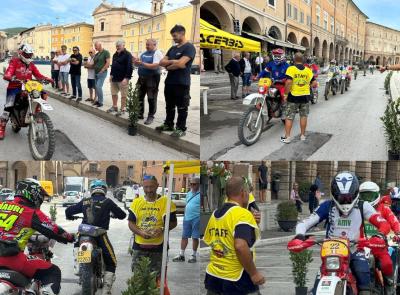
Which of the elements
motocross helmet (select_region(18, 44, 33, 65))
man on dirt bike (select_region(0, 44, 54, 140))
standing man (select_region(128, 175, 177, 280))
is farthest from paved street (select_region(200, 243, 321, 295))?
motocross helmet (select_region(18, 44, 33, 65))

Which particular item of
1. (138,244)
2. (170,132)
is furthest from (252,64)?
(138,244)

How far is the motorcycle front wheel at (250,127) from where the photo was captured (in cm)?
741

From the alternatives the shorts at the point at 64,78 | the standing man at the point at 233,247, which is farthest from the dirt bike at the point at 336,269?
the shorts at the point at 64,78

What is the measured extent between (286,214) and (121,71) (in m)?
6.27

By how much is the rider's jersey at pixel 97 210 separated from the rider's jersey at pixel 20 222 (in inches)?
46.6

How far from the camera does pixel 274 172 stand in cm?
1661

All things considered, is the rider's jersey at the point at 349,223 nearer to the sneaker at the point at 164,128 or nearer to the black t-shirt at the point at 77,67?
the sneaker at the point at 164,128

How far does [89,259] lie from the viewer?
190 inches

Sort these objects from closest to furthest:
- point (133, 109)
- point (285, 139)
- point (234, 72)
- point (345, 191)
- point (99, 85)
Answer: point (345, 191) → point (285, 139) → point (133, 109) → point (99, 85) → point (234, 72)

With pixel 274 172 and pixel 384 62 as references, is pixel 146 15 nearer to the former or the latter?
pixel 384 62

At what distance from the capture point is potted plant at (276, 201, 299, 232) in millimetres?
12789

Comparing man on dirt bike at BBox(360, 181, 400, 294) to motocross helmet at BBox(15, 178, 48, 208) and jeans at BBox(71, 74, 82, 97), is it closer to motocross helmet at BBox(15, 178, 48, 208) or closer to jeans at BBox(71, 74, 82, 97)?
motocross helmet at BBox(15, 178, 48, 208)

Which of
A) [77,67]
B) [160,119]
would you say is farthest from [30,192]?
[77,67]

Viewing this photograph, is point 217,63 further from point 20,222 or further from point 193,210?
point 20,222
